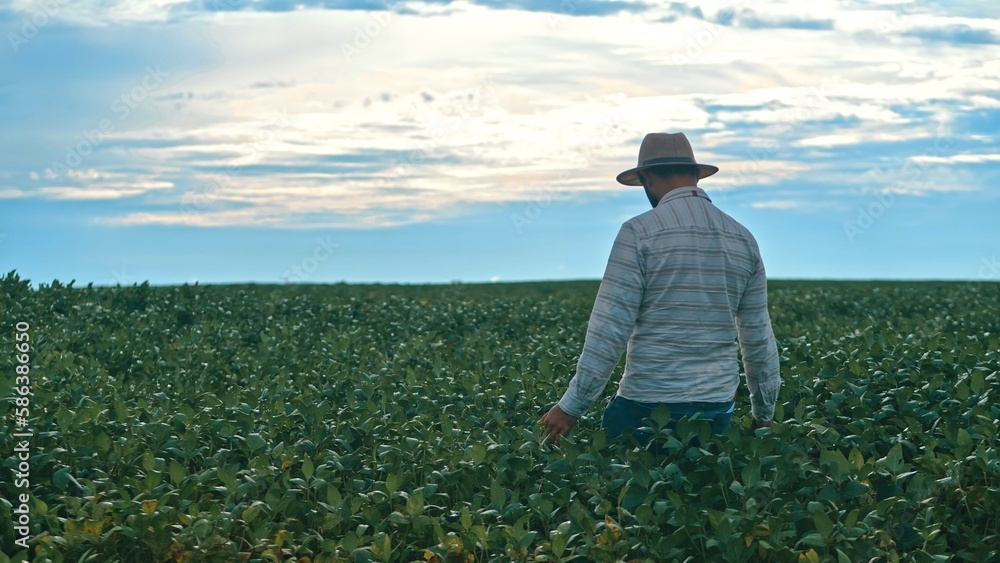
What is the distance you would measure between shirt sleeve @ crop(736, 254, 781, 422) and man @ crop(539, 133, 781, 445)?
10mm

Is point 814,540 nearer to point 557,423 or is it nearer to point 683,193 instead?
point 557,423

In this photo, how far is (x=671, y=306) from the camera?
17.8 feet

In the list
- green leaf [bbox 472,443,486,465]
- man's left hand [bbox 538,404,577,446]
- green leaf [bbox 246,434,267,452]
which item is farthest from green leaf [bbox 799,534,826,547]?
green leaf [bbox 246,434,267,452]

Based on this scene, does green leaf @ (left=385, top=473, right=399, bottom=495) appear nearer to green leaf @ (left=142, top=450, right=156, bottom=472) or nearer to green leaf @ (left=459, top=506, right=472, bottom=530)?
green leaf @ (left=459, top=506, right=472, bottom=530)

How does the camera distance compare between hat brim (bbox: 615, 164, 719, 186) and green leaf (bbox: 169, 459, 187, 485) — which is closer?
green leaf (bbox: 169, 459, 187, 485)

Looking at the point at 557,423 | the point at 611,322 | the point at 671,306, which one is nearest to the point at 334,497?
the point at 557,423

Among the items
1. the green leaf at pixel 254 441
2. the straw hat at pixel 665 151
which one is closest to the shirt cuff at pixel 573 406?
the straw hat at pixel 665 151

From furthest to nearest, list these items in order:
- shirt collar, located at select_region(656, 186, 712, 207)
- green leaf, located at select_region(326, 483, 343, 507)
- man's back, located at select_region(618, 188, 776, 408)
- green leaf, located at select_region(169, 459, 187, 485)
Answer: shirt collar, located at select_region(656, 186, 712, 207)
man's back, located at select_region(618, 188, 776, 408)
green leaf, located at select_region(169, 459, 187, 485)
green leaf, located at select_region(326, 483, 343, 507)

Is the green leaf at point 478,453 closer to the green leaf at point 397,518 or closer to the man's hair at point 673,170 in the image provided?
the green leaf at point 397,518

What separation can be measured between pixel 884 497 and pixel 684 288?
1630 millimetres

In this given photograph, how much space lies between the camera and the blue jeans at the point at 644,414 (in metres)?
5.56

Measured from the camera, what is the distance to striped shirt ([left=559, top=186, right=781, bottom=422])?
17.3 ft

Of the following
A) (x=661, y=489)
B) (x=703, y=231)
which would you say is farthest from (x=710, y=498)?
(x=703, y=231)

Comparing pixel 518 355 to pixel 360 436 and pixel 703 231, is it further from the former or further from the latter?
pixel 703 231
